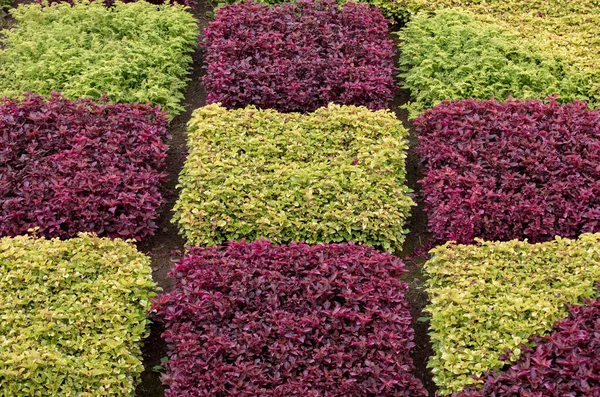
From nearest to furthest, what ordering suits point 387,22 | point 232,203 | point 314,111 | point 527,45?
point 232,203 < point 314,111 < point 527,45 < point 387,22

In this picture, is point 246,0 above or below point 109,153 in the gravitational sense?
above

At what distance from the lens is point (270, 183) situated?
6.14m

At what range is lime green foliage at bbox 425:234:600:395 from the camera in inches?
192

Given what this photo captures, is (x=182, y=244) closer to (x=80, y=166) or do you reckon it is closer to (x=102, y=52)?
(x=80, y=166)

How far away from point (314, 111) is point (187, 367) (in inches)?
121

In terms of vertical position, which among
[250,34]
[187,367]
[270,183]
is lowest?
[187,367]

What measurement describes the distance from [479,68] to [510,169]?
1540 mm

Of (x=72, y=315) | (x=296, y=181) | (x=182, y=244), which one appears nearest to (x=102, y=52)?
(x=182, y=244)

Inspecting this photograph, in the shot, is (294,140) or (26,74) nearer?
(294,140)

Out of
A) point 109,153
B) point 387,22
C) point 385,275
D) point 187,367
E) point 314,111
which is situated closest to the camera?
point 187,367

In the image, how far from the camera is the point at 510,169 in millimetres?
6227

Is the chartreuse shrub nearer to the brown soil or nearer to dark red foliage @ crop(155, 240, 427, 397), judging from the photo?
the brown soil

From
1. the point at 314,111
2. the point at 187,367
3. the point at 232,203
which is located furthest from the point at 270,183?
the point at 187,367

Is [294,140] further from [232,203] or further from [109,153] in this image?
[109,153]
